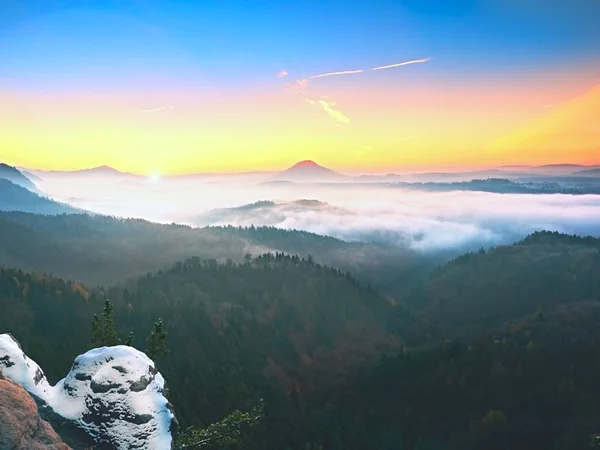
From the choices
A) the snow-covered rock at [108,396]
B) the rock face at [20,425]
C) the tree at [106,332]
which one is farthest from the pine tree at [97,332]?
the rock face at [20,425]

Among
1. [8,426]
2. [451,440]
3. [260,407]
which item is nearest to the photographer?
[8,426]

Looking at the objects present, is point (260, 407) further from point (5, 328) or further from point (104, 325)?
point (5, 328)

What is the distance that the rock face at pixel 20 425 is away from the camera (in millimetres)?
20622

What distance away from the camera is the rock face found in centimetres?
2062

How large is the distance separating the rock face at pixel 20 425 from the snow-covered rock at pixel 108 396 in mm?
4580


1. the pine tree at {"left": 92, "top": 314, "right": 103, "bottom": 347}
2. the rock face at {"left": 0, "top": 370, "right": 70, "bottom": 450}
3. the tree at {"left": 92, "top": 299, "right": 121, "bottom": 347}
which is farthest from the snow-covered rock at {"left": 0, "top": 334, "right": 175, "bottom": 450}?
the pine tree at {"left": 92, "top": 314, "right": 103, "bottom": 347}

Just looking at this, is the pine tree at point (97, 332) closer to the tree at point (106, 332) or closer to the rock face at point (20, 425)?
the tree at point (106, 332)

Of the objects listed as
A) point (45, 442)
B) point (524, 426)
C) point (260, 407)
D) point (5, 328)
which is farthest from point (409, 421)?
point (45, 442)

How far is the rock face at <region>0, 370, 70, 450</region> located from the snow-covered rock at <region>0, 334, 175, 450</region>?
458 cm

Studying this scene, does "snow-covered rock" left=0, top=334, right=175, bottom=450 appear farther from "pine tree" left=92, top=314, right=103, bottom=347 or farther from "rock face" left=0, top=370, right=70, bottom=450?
"pine tree" left=92, top=314, right=103, bottom=347

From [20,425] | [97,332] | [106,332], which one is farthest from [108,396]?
[97,332]

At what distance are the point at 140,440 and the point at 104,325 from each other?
147 feet

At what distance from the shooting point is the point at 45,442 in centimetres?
2269

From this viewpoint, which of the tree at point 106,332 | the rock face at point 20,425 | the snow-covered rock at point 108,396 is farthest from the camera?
the tree at point 106,332
